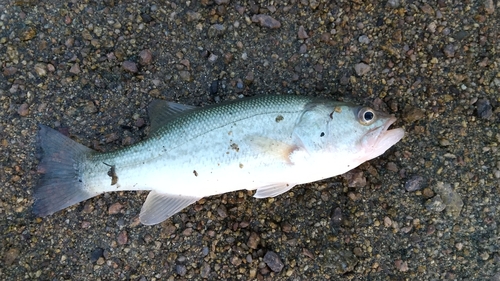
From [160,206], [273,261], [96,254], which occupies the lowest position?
[96,254]

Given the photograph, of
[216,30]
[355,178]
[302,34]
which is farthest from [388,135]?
[216,30]

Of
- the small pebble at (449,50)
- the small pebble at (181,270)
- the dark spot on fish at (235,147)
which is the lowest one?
the small pebble at (181,270)

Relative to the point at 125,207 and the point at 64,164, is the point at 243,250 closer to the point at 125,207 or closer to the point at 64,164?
the point at 125,207

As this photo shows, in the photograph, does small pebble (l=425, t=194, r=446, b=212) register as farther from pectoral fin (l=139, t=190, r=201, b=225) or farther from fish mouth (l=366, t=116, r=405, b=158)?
pectoral fin (l=139, t=190, r=201, b=225)

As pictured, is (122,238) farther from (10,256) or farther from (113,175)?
(10,256)

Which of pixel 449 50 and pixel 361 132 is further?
pixel 449 50

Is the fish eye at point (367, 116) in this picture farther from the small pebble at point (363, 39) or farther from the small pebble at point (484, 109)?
the small pebble at point (484, 109)

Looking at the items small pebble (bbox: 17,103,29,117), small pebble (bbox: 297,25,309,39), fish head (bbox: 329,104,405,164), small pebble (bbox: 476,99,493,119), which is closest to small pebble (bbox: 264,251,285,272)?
fish head (bbox: 329,104,405,164)

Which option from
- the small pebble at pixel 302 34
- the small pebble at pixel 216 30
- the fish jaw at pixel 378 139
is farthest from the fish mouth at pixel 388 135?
the small pebble at pixel 216 30
